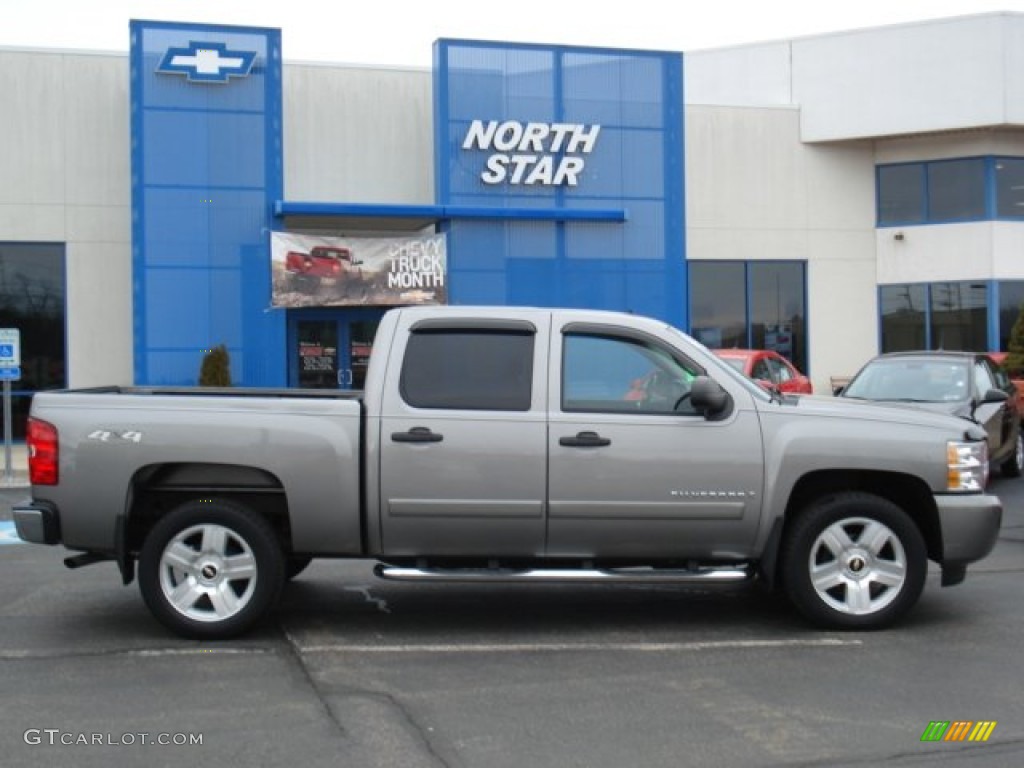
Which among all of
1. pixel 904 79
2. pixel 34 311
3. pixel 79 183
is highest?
pixel 904 79

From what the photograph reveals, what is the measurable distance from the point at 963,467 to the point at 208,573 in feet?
14.7

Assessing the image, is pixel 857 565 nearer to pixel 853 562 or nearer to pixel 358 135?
pixel 853 562

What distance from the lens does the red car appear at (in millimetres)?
15789

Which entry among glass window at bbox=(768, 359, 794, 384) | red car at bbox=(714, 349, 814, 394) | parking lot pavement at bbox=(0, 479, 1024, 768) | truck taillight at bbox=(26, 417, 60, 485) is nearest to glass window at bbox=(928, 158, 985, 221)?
red car at bbox=(714, 349, 814, 394)

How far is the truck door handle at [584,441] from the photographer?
21.6 ft

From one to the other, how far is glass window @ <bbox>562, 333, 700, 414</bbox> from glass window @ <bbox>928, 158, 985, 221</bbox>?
20184 millimetres

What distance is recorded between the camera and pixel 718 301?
24.9 meters

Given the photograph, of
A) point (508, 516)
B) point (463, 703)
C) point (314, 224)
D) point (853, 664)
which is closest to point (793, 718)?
point (853, 664)

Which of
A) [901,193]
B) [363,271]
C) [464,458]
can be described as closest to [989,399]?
[464,458]

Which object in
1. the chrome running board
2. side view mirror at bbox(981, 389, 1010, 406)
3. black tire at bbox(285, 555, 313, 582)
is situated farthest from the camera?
side view mirror at bbox(981, 389, 1010, 406)

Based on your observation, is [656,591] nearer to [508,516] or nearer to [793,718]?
[508,516]

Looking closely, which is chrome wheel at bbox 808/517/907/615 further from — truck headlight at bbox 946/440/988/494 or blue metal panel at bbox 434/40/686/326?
blue metal panel at bbox 434/40/686/326

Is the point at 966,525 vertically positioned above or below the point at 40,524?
below

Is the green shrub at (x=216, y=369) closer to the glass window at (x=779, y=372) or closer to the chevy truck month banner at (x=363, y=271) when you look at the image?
the chevy truck month banner at (x=363, y=271)
